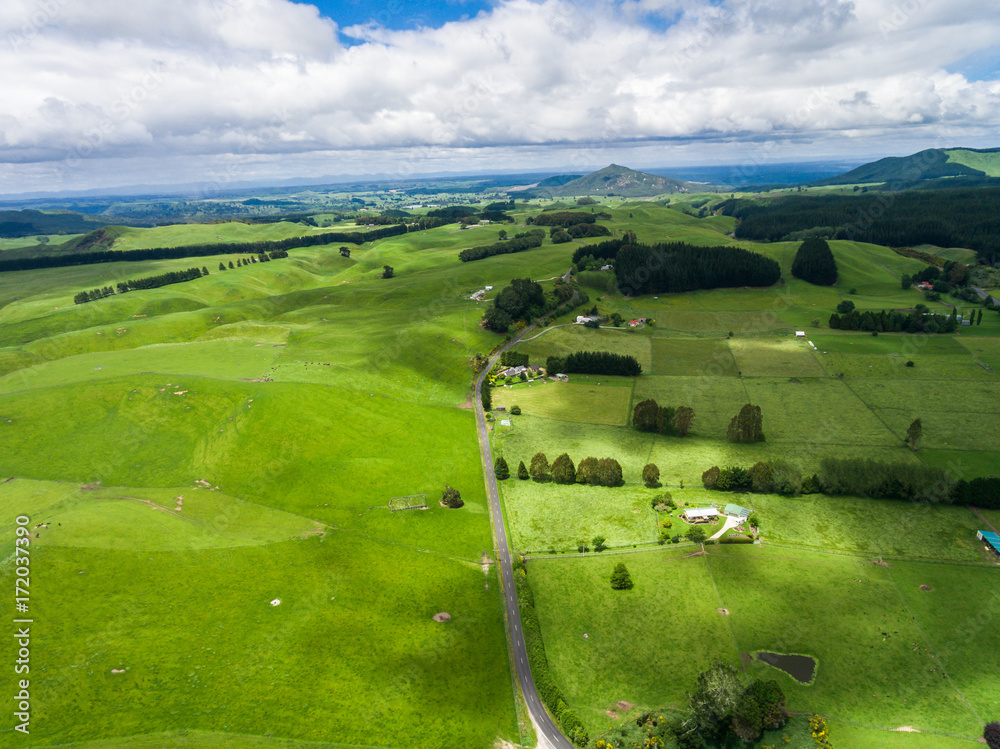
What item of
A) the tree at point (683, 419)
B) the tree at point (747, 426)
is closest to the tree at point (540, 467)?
the tree at point (683, 419)

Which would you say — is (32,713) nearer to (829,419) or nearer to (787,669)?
(787,669)

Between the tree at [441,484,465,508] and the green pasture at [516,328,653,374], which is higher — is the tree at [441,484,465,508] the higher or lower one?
the lower one

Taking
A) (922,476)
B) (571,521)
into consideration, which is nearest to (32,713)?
(571,521)

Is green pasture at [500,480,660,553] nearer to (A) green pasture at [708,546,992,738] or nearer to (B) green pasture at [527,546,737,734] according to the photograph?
(B) green pasture at [527,546,737,734]

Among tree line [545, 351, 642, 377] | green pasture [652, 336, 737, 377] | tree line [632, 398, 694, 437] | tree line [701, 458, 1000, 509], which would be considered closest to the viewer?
tree line [701, 458, 1000, 509]

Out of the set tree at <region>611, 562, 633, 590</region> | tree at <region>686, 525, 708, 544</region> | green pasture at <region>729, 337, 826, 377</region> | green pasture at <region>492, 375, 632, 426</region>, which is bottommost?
tree at <region>611, 562, 633, 590</region>

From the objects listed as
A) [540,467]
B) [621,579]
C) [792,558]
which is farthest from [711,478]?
[540,467]

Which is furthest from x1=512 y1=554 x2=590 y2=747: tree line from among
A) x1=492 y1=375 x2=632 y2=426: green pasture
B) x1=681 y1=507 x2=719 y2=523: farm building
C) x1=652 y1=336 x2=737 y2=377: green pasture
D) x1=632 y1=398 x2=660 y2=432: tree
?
x1=652 y1=336 x2=737 y2=377: green pasture
